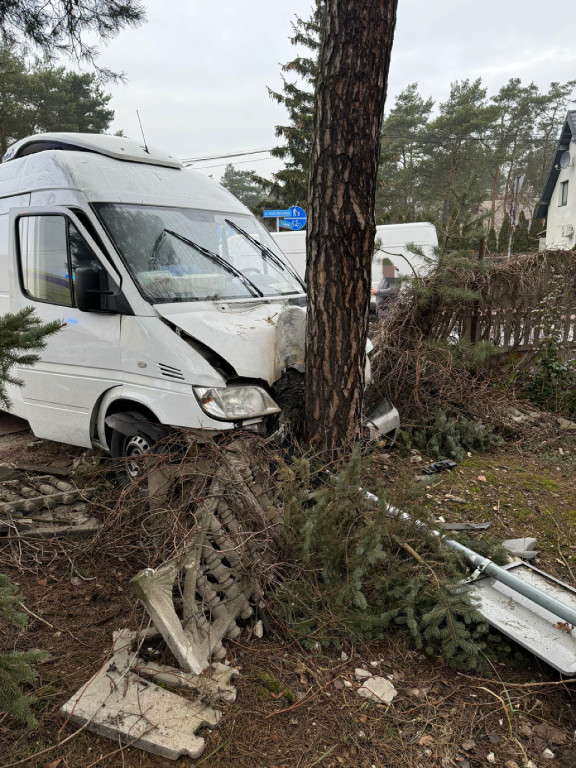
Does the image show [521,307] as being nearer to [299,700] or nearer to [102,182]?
[102,182]

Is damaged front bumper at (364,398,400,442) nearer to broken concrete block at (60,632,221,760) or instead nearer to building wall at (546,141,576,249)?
broken concrete block at (60,632,221,760)

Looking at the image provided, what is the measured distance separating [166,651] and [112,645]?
274 millimetres

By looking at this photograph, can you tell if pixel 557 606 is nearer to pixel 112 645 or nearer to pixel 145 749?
pixel 145 749

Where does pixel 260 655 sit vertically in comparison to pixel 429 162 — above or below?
below

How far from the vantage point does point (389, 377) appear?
228 inches

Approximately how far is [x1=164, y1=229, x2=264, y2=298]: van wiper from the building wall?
29199 mm

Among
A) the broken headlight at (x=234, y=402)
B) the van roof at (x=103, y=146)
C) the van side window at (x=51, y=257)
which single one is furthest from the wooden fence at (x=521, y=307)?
the van side window at (x=51, y=257)

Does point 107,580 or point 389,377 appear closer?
point 107,580

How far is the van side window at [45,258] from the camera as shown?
4.64m

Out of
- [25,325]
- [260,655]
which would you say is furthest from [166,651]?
[25,325]

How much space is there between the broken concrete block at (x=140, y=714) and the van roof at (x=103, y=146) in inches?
159

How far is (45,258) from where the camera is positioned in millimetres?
4836

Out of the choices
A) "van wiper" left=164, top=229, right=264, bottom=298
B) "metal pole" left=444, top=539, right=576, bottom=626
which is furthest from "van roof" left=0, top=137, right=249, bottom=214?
"metal pole" left=444, top=539, right=576, bottom=626

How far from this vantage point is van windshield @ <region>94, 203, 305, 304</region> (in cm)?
432
